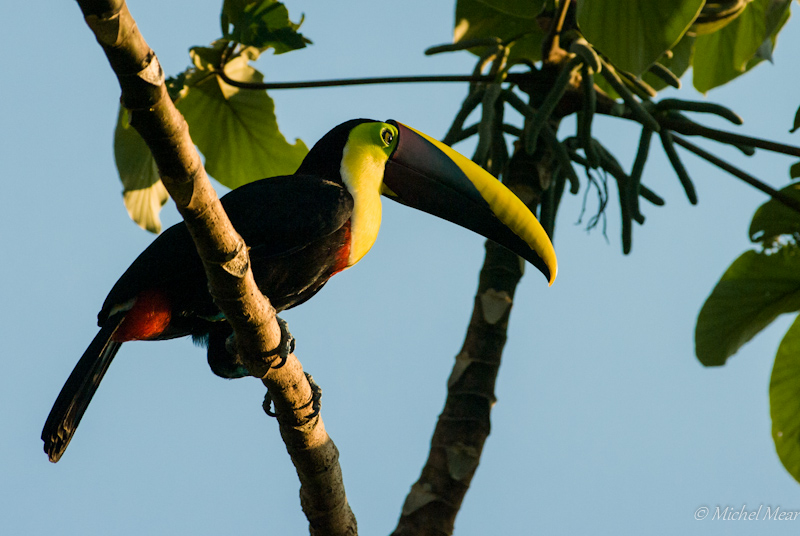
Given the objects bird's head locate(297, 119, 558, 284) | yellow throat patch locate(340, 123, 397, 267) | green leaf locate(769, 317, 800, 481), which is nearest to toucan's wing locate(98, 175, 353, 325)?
yellow throat patch locate(340, 123, 397, 267)

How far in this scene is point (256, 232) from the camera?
7.30 ft

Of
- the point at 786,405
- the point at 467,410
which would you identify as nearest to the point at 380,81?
the point at 467,410

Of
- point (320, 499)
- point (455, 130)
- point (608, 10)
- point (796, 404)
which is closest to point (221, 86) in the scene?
point (455, 130)

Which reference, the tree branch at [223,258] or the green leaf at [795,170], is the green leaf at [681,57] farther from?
the tree branch at [223,258]

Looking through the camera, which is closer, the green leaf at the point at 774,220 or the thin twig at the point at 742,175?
the thin twig at the point at 742,175

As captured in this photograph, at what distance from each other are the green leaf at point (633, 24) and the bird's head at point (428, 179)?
22.0 inches

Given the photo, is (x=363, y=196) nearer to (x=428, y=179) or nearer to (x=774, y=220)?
(x=428, y=179)

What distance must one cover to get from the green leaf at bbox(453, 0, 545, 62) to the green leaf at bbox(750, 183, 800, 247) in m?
1.22

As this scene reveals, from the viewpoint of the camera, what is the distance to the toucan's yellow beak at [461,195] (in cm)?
255

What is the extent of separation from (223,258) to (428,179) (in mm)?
1182

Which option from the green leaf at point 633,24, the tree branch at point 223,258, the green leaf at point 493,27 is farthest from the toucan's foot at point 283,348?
the green leaf at point 493,27

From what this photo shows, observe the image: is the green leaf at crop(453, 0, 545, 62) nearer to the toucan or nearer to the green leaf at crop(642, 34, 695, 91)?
the green leaf at crop(642, 34, 695, 91)

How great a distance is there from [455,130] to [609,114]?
2.10 ft

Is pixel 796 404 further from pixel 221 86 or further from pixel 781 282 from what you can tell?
pixel 221 86
